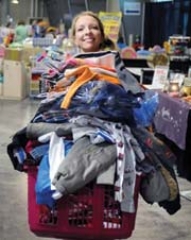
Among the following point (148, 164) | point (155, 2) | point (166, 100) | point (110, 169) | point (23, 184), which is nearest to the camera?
point (110, 169)

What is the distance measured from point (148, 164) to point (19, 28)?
11682mm

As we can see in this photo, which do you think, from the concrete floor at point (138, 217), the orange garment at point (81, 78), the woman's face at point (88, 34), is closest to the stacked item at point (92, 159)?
the orange garment at point (81, 78)

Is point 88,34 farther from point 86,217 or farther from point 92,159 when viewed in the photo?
point 86,217

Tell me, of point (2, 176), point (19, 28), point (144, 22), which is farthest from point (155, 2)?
point (2, 176)

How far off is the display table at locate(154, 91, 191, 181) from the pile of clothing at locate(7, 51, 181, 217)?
1993mm

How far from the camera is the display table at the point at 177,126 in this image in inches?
154

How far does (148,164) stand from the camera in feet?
5.85

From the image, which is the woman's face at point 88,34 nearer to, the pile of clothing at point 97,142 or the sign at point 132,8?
the pile of clothing at point 97,142

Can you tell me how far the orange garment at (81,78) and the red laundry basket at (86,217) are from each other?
0.91 ft

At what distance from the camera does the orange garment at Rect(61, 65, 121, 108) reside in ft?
6.01

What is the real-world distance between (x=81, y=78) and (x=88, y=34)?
1.10ft

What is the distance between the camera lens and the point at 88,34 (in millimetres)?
2143

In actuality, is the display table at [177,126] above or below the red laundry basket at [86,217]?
below

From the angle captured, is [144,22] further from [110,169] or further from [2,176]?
[110,169]
